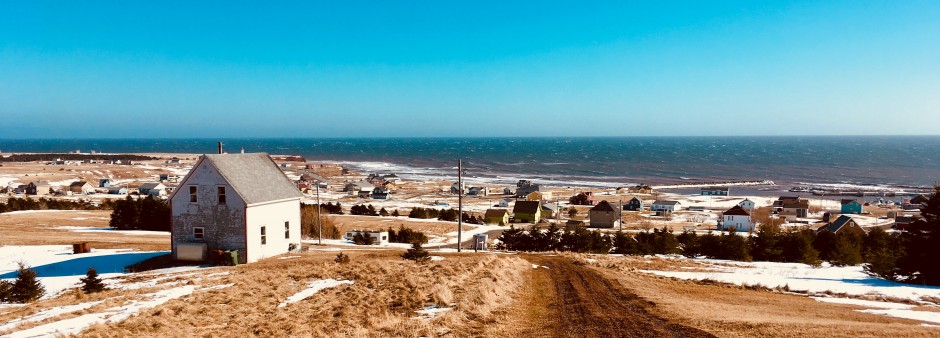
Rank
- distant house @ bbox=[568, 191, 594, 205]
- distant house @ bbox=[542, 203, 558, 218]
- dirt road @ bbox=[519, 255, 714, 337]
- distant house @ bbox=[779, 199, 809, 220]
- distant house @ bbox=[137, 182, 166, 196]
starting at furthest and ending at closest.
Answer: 1. distant house @ bbox=[137, 182, 166, 196]
2. distant house @ bbox=[568, 191, 594, 205]
3. distant house @ bbox=[542, 203, 558, 218]
4. distant house @ bbox=[779, 199, 809, 220]
5. dirt road @ bbox=[519, 255, 714, 337]

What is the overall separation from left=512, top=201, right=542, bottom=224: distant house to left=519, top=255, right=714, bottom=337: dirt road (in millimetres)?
48660

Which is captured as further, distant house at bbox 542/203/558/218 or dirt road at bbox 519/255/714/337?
distant house at bbox 542/203/558/218

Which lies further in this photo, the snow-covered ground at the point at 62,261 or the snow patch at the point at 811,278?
the snow-covered ground at the point at 62,261

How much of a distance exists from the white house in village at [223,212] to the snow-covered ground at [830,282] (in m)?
20.7

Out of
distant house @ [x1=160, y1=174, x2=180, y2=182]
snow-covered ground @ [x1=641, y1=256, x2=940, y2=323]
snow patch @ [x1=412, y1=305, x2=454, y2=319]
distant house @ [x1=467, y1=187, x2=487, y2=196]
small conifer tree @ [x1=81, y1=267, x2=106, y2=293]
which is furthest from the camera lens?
distant house @ [x1=160, y1=174, x2=180, y2=182]

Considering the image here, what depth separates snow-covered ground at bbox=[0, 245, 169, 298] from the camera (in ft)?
87.0

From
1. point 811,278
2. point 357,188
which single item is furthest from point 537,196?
point 811,278

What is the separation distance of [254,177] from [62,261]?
10.7 metres

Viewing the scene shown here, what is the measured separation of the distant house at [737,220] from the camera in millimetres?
68062

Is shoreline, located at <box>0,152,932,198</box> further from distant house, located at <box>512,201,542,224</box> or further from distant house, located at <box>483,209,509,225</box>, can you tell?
distant house, located at <box>483,209,509,225</box>

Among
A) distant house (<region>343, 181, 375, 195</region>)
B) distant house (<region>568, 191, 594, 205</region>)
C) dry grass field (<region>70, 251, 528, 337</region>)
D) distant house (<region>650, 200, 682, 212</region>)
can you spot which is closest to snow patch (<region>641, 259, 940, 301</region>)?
dry grass field (<region>70, 251, 528, 337</region>)

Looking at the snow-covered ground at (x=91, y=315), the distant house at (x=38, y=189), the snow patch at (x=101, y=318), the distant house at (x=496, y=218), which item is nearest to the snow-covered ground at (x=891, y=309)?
the snow-covered ground at (x=91, y=315)

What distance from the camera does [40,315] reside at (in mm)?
17938

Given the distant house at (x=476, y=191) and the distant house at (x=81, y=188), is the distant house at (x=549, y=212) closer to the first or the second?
the distant house at (x=476, y=191)
